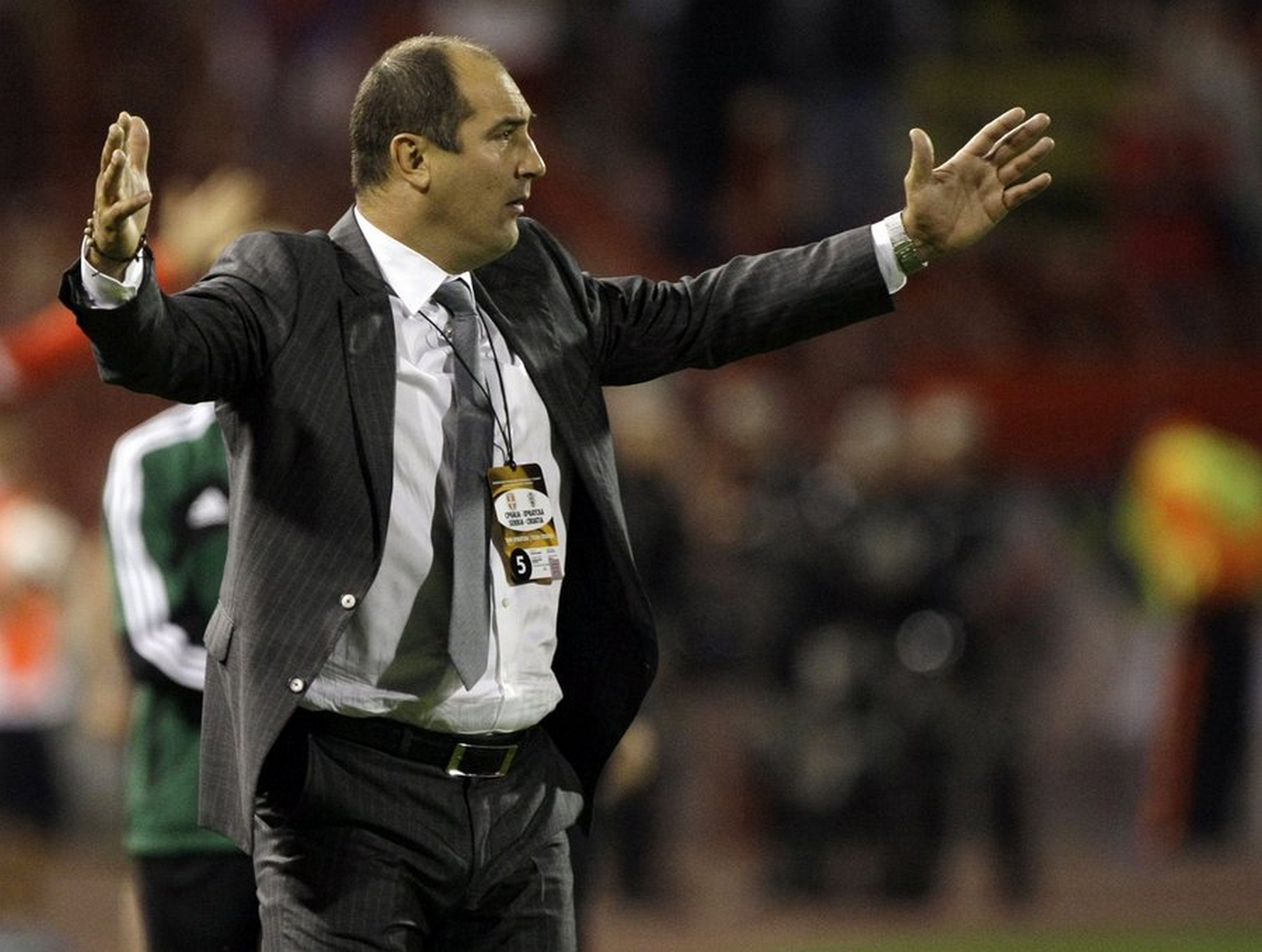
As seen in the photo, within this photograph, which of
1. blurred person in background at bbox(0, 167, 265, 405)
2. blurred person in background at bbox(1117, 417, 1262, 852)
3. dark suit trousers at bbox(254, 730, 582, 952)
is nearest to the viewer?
dark suit trousers at bbox(254, 730, 582, 952)

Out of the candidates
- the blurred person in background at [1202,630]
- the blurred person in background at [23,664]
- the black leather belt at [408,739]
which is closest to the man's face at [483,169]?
the black leather belt at [408,739]

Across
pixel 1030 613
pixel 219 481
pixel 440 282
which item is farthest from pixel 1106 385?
pixel 440 282

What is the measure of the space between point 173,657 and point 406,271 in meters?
1.43

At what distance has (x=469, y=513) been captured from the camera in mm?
3451

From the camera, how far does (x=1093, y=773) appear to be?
495 inches

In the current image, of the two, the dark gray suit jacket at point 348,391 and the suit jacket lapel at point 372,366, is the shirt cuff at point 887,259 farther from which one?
the suit jacket lapel at point 372,366

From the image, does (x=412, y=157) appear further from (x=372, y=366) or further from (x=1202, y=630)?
(x=1202, y=630)

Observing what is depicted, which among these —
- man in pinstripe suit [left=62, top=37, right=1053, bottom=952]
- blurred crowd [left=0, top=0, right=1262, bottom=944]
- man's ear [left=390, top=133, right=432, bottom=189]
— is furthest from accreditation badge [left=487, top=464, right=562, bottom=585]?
blurred crowd [left=0, top=0, right=1262, bottom=944]

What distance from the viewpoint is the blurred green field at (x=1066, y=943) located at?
861 cm

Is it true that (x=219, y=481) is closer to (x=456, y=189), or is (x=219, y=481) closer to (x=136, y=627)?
(x=136, y=627)

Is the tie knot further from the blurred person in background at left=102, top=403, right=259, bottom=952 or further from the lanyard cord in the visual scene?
the blurred person in background at left=102, top=403, right=259, bottom=952

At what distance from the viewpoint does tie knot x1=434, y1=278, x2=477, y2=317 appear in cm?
356

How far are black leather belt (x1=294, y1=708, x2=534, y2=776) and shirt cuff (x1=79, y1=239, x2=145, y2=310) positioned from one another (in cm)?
74

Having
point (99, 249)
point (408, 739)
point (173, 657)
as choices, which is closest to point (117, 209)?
point (99, 249)
